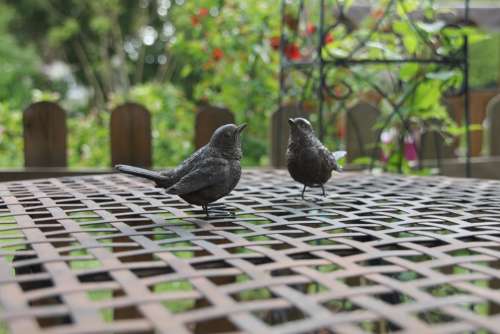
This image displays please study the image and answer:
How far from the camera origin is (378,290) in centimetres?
83

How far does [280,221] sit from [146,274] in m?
0.42

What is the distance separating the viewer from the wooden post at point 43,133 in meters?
2.91

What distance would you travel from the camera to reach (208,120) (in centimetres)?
301

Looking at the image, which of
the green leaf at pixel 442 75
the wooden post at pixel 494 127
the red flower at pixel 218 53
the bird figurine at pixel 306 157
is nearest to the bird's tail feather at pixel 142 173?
the bird figurine at pixel 306 157

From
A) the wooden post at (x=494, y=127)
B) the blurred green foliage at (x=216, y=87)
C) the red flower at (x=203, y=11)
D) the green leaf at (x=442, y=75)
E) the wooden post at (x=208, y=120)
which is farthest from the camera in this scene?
the red flower at (x=203, y=11)

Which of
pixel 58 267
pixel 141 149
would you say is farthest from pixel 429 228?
pixel 141 149

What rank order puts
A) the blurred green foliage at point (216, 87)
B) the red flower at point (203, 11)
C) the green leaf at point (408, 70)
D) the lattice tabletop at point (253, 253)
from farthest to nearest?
1. the red flower at point (203, 11)
2. the blurred green foliage at point (216, 87)
3. the green leaf at point (408, 70)
4. the lattice tabletop at point (253, 253)

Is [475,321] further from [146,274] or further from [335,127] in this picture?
[335,127]

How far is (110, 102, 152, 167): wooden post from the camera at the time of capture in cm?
293

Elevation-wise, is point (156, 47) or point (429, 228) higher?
point (156, 47)

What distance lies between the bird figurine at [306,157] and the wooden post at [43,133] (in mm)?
1639

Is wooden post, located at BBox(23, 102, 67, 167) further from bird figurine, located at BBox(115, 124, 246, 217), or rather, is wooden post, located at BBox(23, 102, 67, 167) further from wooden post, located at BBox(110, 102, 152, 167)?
bird figurine, located at BBox(115, 124, 246, 217)

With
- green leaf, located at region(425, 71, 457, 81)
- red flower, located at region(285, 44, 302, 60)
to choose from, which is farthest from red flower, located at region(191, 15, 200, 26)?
green leaf, located at region(425, 71, 457, 81)

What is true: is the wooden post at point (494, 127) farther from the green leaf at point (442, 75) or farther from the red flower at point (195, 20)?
the red flower at point (195, 20)
